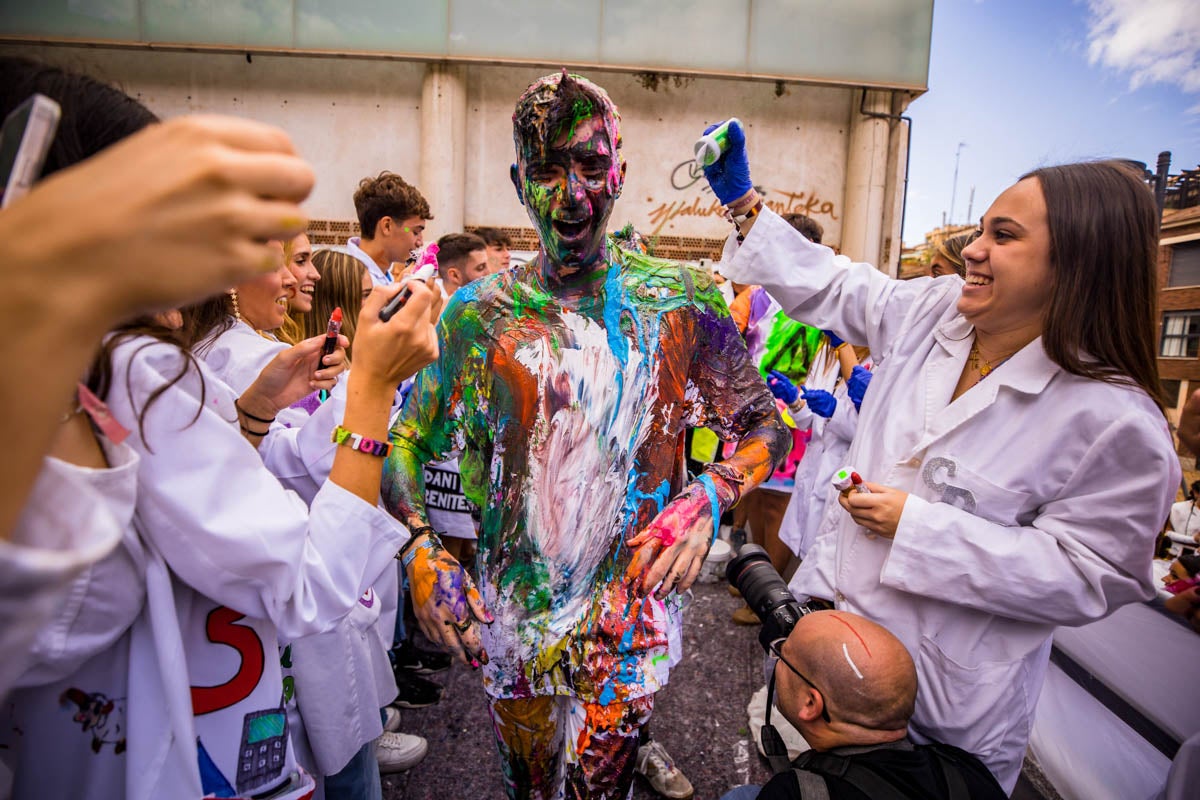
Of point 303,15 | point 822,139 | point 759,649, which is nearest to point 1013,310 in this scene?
point 759,649

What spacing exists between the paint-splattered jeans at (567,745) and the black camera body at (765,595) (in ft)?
1.44

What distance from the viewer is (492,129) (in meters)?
9.24

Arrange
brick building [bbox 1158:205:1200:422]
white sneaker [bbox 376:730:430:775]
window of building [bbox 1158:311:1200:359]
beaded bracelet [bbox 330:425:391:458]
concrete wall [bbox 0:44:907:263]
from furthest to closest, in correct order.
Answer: window of building [bbox 1158:311:1200:359]
brick building [bbox 1158:205:1200:422]
concrete wall [bbox 0:44:907:263]
white sneaker [bbox 376:730:430:775]
beaded bracelet [bbox 330:425:391:458]

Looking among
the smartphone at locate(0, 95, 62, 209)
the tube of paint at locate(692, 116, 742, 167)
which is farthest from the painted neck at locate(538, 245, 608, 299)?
the smartphone at locate(0, 95, 62, 209)

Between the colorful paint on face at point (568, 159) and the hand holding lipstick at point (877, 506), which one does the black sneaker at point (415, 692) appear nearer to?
the hand holding lipstick at point (877, 506)

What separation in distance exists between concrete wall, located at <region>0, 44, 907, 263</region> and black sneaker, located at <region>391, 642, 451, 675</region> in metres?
6.87

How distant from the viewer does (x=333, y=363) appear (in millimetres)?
1721

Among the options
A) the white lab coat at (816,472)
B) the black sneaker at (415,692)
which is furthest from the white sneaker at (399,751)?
the white lab coat at (816,472)

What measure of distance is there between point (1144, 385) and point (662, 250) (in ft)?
27.2

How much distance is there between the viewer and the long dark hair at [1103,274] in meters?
1.48

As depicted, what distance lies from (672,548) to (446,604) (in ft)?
1.75

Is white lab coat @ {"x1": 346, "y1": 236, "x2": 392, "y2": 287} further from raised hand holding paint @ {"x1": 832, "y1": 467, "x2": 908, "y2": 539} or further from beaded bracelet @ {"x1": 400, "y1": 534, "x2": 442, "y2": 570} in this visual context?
raised hand holding paint @ {"x1": 832, "y1": 467, "x2": 908, "y2": 539}

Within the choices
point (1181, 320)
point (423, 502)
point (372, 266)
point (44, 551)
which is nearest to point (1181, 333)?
point (1181, 320)

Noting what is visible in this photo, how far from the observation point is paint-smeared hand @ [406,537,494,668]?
1397mm
